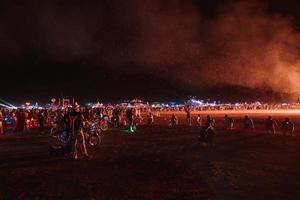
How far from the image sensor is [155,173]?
1298 cm

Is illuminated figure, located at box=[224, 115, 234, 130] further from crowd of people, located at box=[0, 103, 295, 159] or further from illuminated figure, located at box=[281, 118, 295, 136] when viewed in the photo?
illuminated figure, located at box=[281, 118, 295, 136]

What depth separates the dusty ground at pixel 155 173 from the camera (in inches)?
408

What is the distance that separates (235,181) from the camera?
38.8 ft

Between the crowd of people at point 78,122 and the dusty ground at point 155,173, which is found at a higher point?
the crowd of people at point 78,122

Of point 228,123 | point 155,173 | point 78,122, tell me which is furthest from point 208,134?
point 228,123

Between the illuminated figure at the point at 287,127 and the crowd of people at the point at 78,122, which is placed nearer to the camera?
the crowd of people at the point at 78,122

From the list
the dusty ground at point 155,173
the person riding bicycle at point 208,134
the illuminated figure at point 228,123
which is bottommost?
the dusty ground at point 155,173

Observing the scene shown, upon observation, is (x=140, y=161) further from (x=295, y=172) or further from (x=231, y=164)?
(x=295, y=172)

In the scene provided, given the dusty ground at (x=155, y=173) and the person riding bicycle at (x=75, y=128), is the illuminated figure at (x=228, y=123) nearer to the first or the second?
the dusty ground at (x=155, y=173)

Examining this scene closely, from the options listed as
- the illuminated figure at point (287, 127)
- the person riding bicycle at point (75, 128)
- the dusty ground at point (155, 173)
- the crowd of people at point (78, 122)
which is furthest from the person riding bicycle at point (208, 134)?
the illuminated figure at point (287, 127)

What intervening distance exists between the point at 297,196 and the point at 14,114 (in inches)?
1059

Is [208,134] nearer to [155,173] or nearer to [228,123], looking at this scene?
[155,173]

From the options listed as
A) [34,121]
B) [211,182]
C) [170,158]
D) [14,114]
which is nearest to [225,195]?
[211,182]

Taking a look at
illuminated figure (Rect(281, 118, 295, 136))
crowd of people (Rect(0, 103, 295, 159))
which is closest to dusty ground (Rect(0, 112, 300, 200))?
crowd of people (Rect(0, 103, 295, 159))
